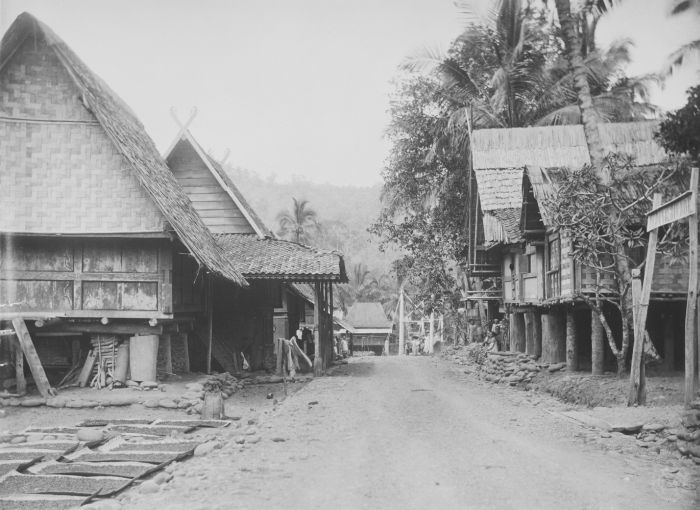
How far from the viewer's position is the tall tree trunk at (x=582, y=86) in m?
14.8

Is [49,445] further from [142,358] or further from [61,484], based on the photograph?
[142,358]

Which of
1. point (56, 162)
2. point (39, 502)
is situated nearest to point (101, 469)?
point (39, 502)

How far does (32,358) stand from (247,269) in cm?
632

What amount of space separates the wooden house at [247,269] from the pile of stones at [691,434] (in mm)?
10691

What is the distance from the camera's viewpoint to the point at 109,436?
403 inches

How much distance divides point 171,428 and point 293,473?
4.28 m

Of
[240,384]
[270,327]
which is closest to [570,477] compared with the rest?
[240,384]

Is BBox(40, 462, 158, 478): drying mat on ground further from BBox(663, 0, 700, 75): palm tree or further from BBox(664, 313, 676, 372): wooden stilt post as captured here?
BBox(664, 313, 676, 372): wooden stilt post

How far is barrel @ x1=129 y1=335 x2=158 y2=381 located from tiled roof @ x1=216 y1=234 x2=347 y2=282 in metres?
4.00

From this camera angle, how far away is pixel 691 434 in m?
8.20

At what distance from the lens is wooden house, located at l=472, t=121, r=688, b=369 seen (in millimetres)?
15758

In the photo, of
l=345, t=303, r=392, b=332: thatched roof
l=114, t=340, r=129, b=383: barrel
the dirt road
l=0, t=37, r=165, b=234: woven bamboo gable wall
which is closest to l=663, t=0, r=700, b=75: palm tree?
the dirt road

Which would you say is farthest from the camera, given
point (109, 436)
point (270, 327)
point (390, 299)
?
point (390, 299)

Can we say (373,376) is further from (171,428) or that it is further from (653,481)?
(653,481)
